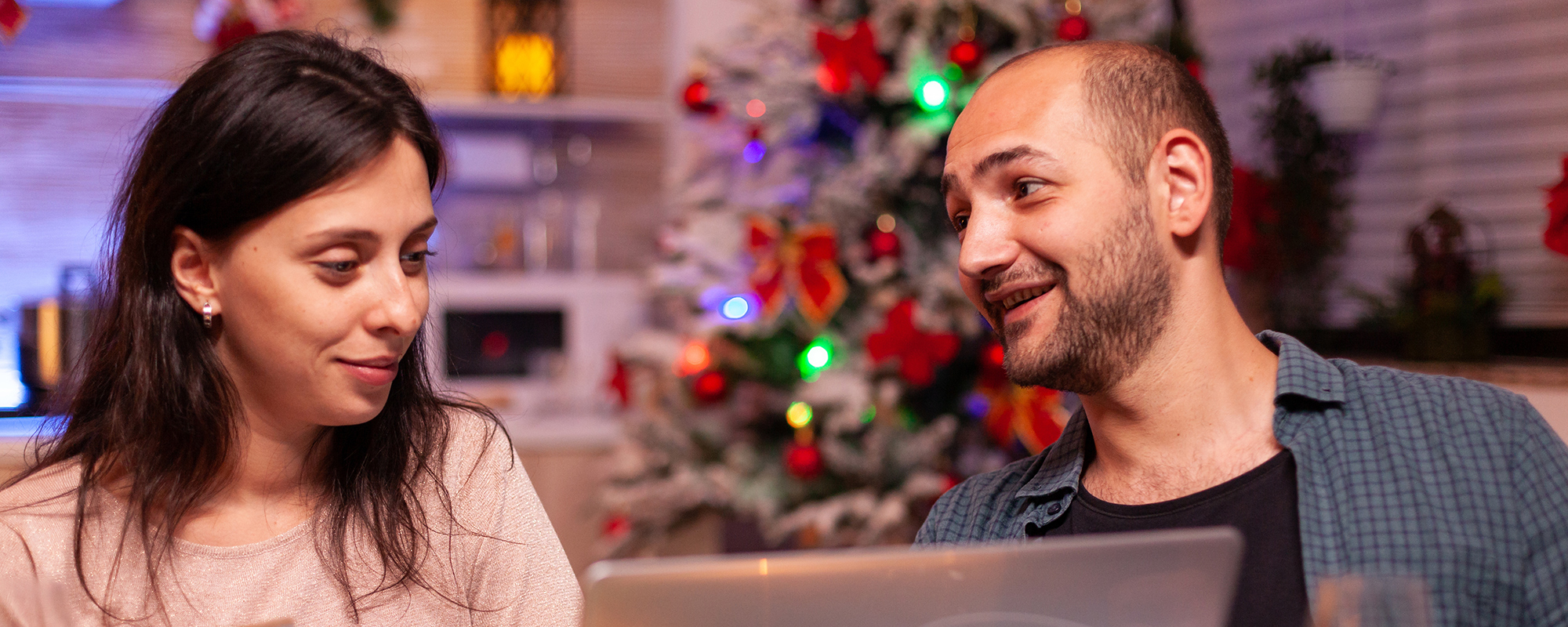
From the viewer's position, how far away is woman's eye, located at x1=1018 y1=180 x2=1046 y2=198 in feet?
3.70

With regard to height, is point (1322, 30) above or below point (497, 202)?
above

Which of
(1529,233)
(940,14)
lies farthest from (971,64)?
(1529,233)

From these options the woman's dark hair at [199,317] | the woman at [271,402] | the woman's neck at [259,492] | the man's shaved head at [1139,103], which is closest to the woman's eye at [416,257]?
the woman at [271,402]

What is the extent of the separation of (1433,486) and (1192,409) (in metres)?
0.22

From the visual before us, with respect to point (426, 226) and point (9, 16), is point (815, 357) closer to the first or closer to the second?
point (426, 226)

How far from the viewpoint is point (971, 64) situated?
8.16ft

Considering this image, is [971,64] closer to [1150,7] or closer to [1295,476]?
[1150,7]

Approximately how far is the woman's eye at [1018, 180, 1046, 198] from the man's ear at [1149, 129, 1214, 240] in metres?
0.12

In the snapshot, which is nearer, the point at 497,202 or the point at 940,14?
the point at 940,14

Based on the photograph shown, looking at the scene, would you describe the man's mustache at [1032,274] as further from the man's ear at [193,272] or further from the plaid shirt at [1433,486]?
the man's ear at [193,272]

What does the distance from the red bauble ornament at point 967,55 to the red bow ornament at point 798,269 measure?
1.56ft

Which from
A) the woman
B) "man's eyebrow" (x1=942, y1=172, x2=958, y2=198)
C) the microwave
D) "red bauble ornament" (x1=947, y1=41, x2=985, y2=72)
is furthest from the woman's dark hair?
the microwave

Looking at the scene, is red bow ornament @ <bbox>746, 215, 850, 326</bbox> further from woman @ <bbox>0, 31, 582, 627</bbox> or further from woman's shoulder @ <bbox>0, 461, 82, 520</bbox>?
woman's shoulder @ <bbox>0, 461, 82, 520</bbox>

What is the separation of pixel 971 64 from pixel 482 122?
6.31 feet
